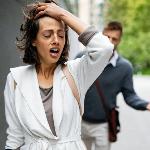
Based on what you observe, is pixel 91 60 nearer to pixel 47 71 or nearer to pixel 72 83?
pixel 72 83

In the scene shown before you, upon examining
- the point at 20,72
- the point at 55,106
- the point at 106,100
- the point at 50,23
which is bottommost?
the point at 106,100

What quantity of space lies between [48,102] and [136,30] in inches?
2241

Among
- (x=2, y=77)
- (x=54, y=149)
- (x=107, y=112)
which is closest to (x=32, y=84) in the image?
(x=54, y=149)

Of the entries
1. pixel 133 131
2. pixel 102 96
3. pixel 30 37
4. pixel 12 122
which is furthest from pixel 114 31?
pixel 133 131

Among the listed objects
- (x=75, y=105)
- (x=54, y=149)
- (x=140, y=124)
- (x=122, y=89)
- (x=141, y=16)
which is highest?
(x=75, y=105)

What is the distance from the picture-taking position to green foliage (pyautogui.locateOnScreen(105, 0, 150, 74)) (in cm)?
5816

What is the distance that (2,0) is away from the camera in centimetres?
479

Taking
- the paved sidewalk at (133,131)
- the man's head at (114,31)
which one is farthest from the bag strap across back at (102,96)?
the paved sidewalk at (133,131)

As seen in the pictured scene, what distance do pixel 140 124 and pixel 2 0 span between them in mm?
9632

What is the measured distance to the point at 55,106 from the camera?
349cm

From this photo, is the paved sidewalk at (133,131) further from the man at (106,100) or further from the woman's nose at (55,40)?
the woman's nose at (55,40)

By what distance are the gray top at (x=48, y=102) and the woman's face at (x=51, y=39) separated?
17cm

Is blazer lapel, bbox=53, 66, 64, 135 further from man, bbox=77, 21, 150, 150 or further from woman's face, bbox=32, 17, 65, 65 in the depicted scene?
man, bbox=77, 21, 150, 150

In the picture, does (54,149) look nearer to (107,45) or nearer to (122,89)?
(107,45)
